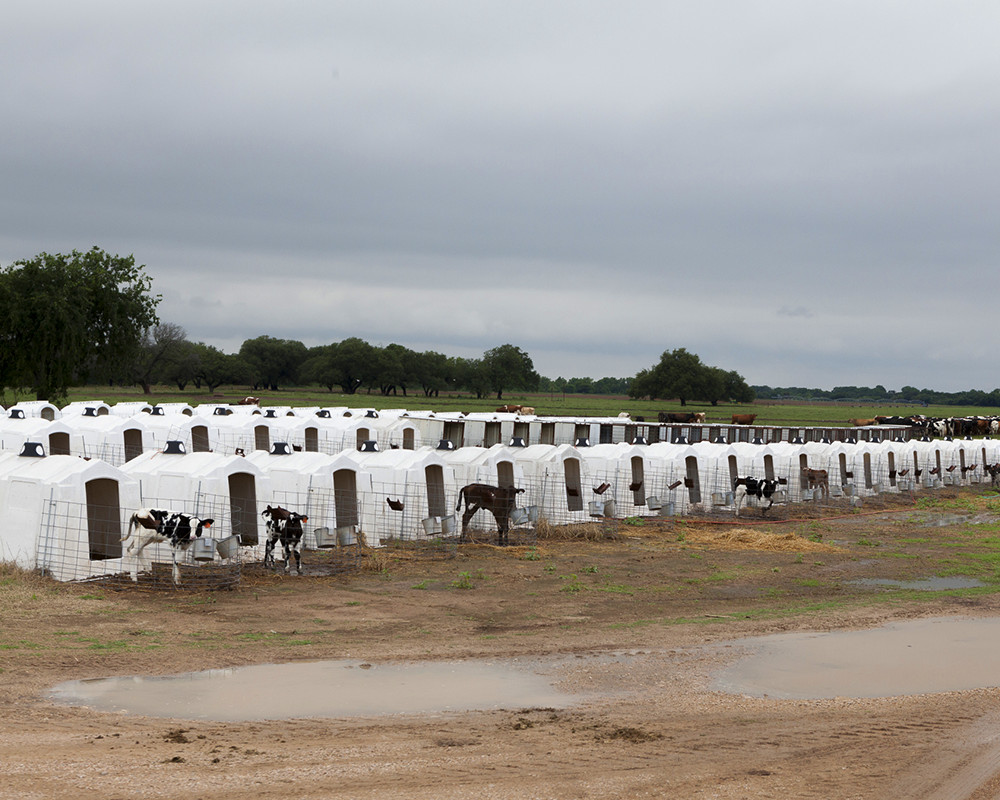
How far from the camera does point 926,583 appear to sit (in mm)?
18953

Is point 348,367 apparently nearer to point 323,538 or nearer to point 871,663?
point 323,538

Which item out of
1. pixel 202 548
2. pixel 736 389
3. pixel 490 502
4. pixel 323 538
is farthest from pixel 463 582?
pixel 736 389

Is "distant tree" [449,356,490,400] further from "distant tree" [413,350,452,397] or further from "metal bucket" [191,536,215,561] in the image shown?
"metal bucket" [191,536,215,561]

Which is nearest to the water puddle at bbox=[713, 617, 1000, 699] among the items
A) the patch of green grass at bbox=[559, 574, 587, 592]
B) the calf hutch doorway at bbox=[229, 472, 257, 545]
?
the patch of green grass at bbox=[559, 574, 587, 592]

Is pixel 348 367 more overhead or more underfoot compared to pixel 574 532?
more overhead

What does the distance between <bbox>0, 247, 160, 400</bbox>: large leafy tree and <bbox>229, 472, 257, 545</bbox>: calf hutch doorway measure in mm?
39540

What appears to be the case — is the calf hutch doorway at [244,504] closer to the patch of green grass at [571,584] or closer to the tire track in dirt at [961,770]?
the patch of green grass at [571,584]

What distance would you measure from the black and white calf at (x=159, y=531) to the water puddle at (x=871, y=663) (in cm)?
912

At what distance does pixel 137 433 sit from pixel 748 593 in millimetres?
23593

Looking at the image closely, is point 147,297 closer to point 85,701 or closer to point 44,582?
point 44,582

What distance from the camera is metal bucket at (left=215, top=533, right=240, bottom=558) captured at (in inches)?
665

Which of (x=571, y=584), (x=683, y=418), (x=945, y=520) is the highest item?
(x=683, y=418)

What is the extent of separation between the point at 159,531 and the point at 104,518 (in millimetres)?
1865

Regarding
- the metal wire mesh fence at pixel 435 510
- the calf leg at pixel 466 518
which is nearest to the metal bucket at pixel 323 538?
the metal wire mesh fence at pixel 435 510
